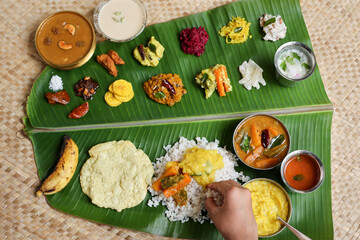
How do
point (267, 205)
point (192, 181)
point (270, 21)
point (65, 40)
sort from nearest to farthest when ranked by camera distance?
point (267, 205) < point (192, 181) < point (65, 40) < point (270, 21)

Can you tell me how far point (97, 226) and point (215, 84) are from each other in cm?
225

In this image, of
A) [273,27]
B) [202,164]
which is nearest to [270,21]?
[273,27]

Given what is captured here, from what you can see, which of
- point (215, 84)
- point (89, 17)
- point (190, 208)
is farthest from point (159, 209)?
point (89, 17)

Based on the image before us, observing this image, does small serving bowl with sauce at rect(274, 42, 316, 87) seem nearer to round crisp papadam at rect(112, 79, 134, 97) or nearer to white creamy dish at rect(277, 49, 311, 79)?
white creamy dish at rect(277, 49, 311, 79)

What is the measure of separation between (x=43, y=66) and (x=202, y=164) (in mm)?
2398

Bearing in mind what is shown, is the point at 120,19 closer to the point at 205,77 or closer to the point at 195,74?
the point at 195,74

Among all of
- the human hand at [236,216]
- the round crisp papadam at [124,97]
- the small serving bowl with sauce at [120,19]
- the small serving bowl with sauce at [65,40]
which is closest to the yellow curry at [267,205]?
the human hand at [236,216]

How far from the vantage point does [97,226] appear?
3.96m

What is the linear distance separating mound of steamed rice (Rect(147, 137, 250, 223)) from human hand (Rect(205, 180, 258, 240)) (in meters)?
0.43

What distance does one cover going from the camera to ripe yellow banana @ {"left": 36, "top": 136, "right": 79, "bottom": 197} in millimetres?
3848

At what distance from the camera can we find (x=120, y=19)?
13.8ft

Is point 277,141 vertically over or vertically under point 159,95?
under

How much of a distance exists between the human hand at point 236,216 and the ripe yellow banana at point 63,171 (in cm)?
182

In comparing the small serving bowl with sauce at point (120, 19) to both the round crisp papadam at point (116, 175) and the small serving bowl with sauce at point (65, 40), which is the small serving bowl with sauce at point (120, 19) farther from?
the round crisp papadam at point (116, 175)
